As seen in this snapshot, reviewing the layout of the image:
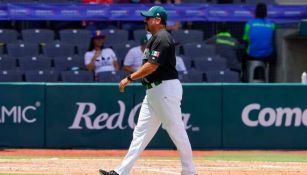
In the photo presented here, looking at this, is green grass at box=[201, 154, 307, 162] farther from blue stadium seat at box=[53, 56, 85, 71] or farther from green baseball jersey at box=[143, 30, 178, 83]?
blue stadium seat at box=[53, 56, 85, 71]

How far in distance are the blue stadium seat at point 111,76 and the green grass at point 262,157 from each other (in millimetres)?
3372

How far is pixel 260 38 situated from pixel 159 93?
28.7 ft

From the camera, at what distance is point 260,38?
17.5 m

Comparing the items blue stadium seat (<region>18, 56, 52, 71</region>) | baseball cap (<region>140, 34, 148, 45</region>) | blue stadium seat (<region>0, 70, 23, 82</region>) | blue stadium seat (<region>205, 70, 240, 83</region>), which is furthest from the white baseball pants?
blue stadium seat (<region>18, 56, 52, 71</region>)

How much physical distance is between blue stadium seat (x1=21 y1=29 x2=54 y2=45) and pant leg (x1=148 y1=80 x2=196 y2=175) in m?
8.56

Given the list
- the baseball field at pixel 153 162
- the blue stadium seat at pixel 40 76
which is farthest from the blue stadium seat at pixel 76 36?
the baseball field at pixel 153 162

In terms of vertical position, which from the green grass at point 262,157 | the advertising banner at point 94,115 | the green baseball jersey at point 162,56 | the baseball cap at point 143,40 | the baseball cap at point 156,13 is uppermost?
the baseball cap at point 156,13

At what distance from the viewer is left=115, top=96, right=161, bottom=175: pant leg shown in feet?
30.3

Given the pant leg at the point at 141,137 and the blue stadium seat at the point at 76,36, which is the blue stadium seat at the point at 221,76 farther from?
the pant leg at the point at 141,137

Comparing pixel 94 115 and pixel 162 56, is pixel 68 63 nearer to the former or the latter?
pixel 94 115

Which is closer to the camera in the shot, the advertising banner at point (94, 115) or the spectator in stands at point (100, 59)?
the advertising banner at point (94, 115)

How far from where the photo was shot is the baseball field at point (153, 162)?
10.8 meters

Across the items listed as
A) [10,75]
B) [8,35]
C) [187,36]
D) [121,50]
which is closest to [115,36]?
[121,50]

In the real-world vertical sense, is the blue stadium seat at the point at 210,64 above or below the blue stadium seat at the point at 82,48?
below
